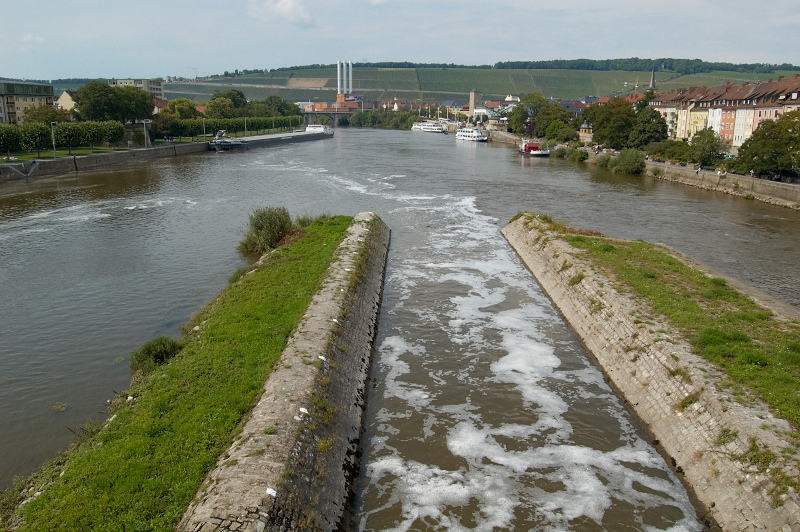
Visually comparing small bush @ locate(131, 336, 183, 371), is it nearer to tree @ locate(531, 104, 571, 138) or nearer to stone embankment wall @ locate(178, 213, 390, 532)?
stone embankment wall @ locate(178, 213, 390, 532)

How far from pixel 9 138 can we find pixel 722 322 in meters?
54.5

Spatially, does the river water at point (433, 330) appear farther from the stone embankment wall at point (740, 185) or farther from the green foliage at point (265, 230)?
the stone embankment wall at point (740, 185)

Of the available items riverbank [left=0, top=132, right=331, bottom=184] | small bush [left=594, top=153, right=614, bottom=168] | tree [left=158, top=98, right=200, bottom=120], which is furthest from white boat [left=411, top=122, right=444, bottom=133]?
small bush [left=594, top=153, right=614, bottom=168]

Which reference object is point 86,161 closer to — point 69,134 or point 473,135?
point 69,134

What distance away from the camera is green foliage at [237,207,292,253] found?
25.7 meters

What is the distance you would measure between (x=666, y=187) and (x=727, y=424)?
136ft

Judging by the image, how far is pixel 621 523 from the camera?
32.2ft

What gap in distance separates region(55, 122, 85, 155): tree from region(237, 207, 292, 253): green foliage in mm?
39851

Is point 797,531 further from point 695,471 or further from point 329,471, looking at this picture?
point 329,471

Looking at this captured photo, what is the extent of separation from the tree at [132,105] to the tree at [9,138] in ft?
79.3

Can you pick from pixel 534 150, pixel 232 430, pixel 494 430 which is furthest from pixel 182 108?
pixel 232 430

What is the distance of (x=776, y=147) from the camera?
134 feet

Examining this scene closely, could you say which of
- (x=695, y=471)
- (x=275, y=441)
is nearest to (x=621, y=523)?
(x=695, y=471)

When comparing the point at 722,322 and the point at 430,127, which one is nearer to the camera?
the point at 722,322
